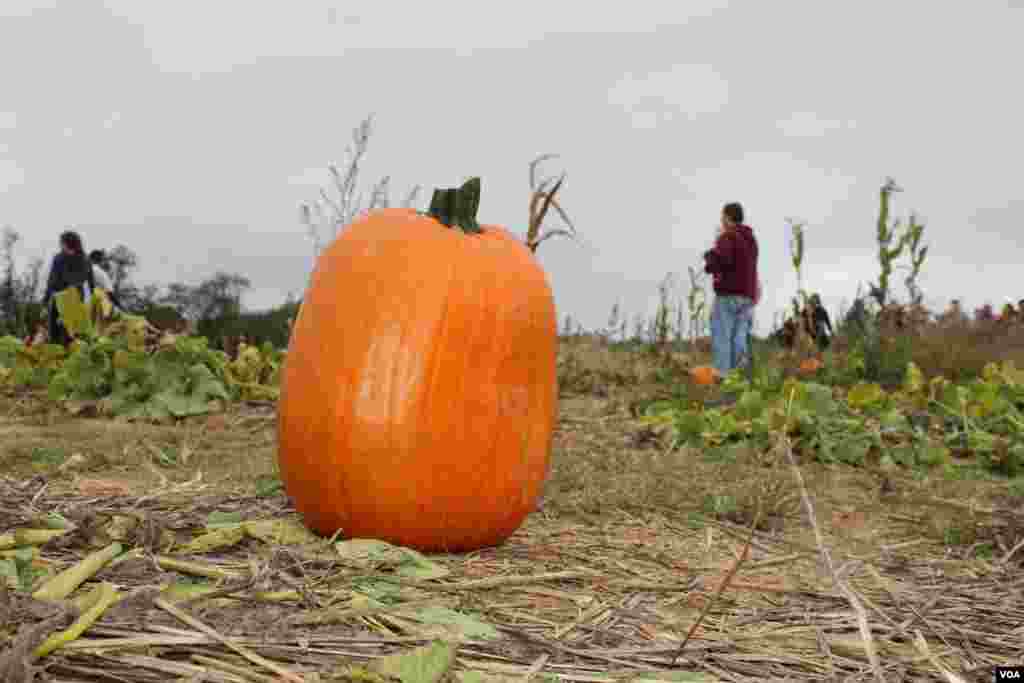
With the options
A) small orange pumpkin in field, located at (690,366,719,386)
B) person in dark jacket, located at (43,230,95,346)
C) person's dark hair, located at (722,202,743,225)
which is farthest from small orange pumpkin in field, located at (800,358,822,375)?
person in dark jacket, located at (43,230,95,346)

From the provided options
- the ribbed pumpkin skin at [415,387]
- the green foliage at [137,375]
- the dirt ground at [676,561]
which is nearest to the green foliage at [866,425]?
the dirt ground at [676,561]

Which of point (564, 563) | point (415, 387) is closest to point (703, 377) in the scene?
point (564, 563)

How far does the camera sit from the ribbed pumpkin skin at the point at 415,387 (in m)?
2.40

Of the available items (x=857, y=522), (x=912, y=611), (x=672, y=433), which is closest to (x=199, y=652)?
(x=912, y=611)

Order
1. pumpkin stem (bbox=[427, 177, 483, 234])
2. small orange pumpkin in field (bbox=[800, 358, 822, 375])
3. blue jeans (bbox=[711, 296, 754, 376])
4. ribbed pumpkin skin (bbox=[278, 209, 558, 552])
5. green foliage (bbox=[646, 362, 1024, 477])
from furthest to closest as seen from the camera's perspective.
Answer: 1. blue jeans (bbox=[711, 296, 754, 376])
2. small orange pumpkin in field (bbox=[800, 358, 822, 375])
3. green foliage (bbox=[646, 362, 1024, 477])
4. pumpkin stem (bbox=[427, 177, 483, 234])
5. ribbed pumpkin skin (bbox=[278, 209, 558, 552])

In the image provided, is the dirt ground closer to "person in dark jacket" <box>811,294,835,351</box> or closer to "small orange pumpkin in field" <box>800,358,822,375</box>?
"small orange pumpkin in field" <box>800,358,822,375</box>

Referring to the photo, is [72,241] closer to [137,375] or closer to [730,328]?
[137,375]

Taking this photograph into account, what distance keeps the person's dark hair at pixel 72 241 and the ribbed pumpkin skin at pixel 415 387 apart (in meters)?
7.85

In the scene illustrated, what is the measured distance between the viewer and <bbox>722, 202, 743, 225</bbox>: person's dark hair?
952 cm

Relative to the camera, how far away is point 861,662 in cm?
193

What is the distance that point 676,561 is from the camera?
269 centimetres

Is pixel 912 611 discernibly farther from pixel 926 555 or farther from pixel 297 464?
pixel 297 464

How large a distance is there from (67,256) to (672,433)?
6829 mm

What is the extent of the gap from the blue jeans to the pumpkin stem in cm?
685
